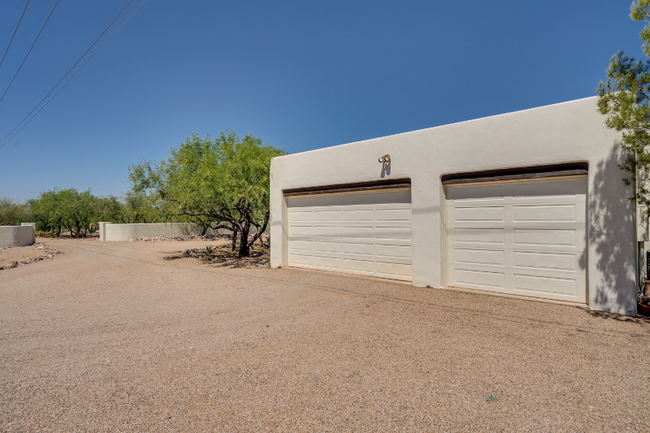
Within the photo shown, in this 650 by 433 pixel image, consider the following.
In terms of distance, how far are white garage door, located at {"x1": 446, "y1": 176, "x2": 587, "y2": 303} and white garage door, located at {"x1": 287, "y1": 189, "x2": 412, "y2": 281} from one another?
4.44ft

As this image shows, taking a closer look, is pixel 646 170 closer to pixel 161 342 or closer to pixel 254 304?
pixel 254 304

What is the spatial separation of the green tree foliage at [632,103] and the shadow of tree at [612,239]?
245mm

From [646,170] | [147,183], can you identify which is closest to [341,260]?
[646,170]

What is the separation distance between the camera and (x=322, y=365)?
13.6 feet

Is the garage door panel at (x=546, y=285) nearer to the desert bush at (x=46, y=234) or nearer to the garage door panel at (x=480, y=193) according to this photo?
the garage door panel at (x=480, y=193)

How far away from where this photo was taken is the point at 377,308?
6.83 meters

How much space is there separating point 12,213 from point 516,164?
49881 mm

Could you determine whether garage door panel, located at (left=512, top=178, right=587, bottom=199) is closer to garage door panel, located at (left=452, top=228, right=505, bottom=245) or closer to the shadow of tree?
the shadow of tree

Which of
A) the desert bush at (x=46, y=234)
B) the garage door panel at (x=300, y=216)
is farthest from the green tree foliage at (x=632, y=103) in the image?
the desert bush at (x=46, y=234)

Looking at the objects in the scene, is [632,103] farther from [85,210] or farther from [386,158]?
[85,210]

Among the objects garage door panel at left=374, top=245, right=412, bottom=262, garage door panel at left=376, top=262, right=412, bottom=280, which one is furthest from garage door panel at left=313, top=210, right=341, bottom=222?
garage door panel at left=376, top=262, right=412, bottom=280

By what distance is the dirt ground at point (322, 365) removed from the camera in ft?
10.1

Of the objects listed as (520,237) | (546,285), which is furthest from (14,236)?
(546,285)

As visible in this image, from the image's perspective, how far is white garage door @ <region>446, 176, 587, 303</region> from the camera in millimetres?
6895
